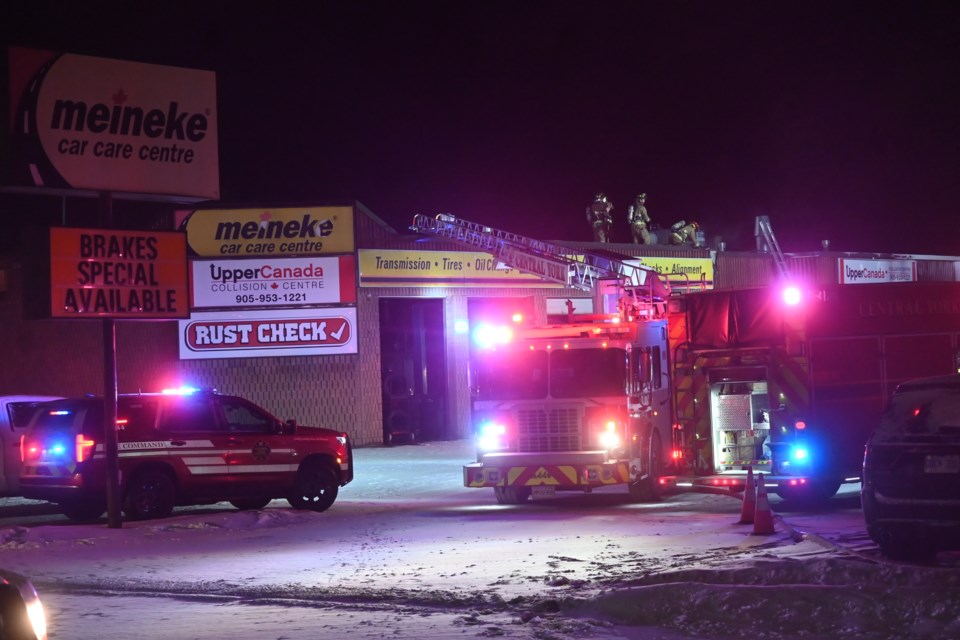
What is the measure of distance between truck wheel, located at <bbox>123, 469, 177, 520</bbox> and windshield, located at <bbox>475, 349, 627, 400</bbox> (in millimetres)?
4460

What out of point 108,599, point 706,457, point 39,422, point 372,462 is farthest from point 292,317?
point 108,599

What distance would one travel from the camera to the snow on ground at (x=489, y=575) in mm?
9367

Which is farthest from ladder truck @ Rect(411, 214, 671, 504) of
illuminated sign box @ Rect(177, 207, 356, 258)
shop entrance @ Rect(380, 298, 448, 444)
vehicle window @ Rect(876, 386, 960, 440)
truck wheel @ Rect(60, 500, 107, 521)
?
shop entrance @ Rect(380, 298, 448, 444)

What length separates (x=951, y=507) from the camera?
10.9 metres

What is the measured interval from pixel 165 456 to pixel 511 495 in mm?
4870

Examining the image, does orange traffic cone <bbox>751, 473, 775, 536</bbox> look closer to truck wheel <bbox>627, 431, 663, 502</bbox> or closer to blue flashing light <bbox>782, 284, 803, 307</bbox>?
blue flashing light <bbox>782, 284, 803, 307</bbox>

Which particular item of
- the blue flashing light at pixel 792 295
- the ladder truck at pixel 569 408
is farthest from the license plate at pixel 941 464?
the ladder truck at pixel 569 408

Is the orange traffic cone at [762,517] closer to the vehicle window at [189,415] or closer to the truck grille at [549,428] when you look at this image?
the truck grille at [549,428]

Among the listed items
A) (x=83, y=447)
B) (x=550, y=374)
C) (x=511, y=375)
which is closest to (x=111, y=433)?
(x=83, y=447)

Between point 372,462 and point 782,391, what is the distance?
13.2 metres

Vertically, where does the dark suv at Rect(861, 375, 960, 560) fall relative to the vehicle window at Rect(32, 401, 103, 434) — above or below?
below

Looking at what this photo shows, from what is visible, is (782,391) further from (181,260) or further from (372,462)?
(372,462)

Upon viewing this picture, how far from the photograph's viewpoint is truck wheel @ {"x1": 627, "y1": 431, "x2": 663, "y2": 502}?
60.6 feet

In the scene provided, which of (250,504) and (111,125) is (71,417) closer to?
(250,504)
